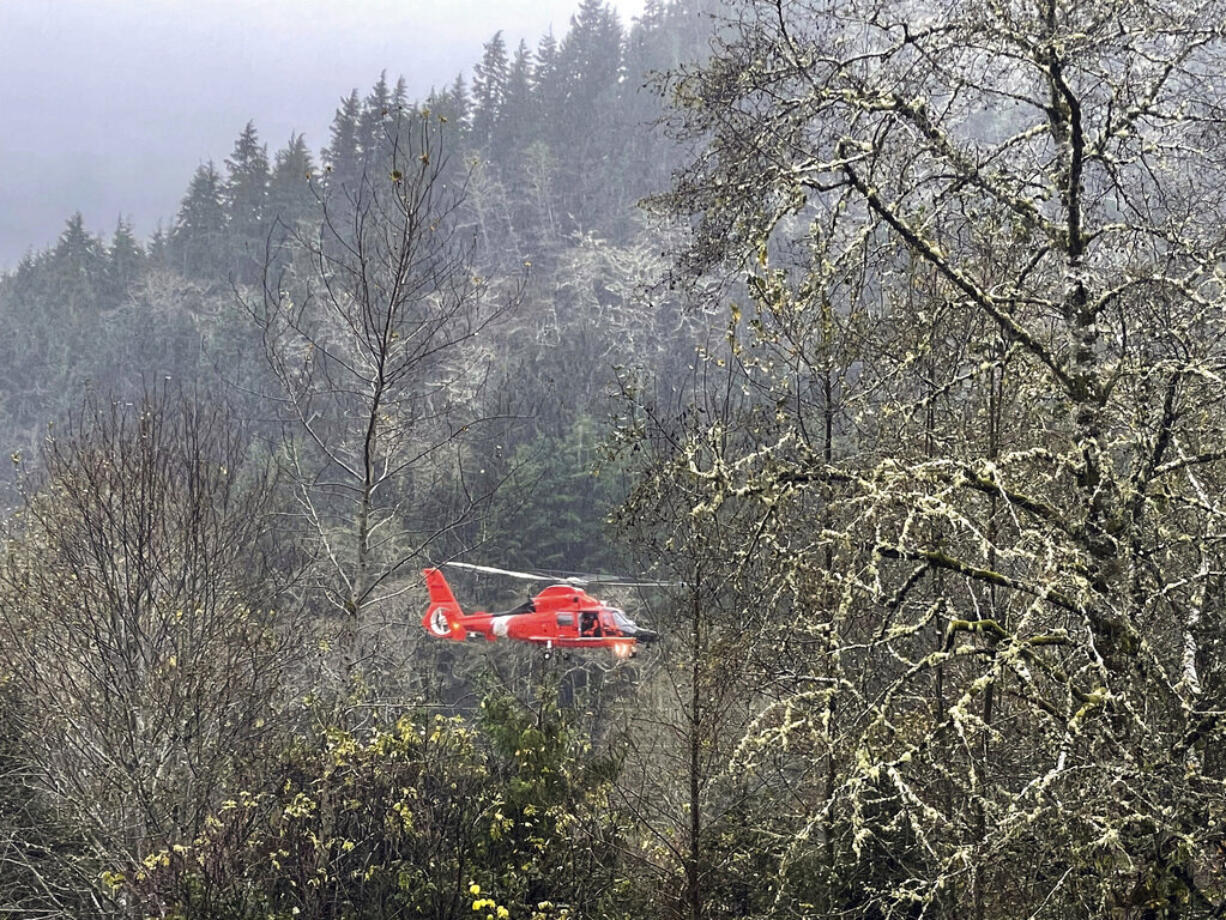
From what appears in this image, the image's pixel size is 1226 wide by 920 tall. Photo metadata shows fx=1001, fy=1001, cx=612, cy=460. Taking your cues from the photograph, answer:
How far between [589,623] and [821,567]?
12.4 meters

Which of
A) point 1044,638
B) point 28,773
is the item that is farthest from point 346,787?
point 1044,638

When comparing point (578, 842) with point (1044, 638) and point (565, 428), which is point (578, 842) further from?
point (565, 428)

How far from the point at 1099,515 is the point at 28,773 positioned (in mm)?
10084

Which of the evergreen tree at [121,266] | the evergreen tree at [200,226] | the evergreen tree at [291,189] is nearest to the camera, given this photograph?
the evergreen tree at [291,189]

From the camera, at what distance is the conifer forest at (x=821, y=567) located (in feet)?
13.4

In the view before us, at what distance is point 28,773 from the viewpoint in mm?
9938

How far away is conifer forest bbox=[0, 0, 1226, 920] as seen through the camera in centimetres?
409

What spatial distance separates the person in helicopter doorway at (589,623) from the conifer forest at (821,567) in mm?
5811

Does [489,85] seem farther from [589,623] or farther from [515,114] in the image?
[589,623]

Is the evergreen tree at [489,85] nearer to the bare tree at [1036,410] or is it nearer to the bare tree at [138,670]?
the bare tree at [138,670]

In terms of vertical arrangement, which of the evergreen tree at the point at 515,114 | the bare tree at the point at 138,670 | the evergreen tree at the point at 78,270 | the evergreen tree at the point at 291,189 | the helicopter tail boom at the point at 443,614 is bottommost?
the helicopter tail boom at the point at 443,614

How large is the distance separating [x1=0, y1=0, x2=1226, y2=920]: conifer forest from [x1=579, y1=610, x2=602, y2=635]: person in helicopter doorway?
19.1 ft

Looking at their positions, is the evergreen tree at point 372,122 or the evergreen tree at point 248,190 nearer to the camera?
the evergreen tree at point 372,122

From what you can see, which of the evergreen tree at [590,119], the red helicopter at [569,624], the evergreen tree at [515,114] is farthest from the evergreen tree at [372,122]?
the red helicopter at [569,624]
